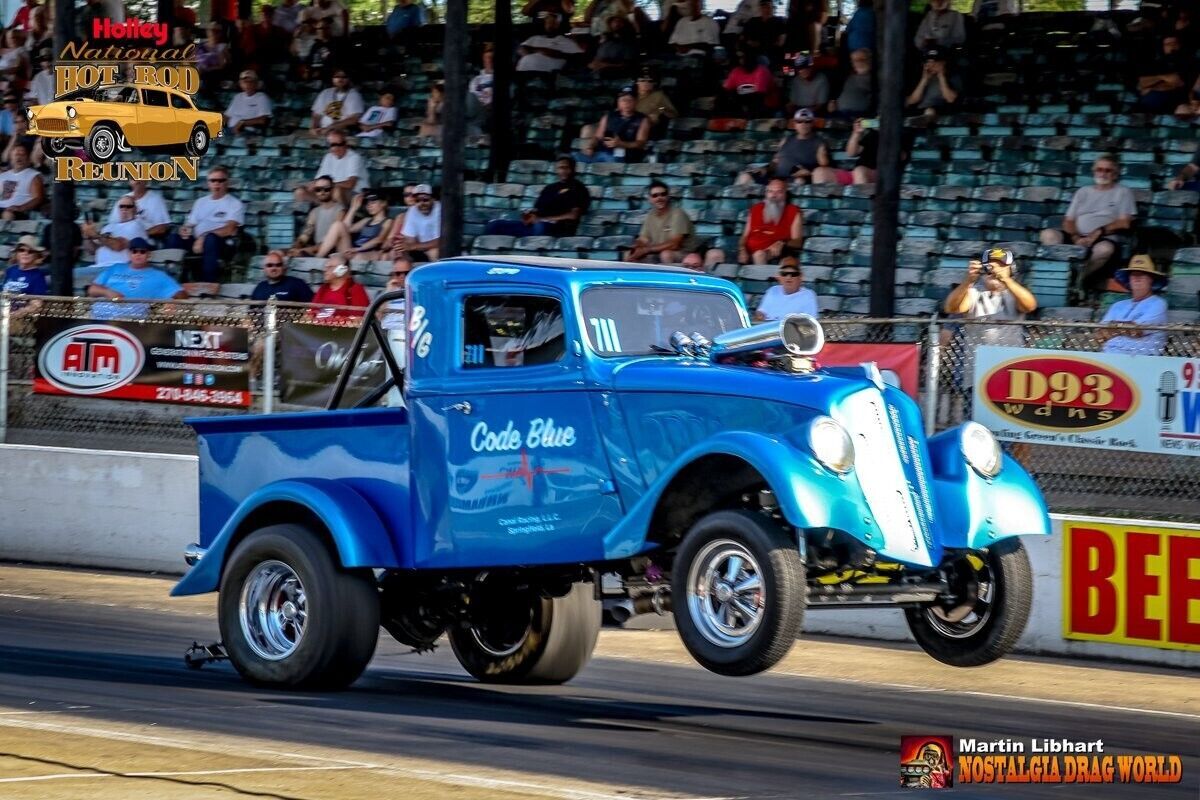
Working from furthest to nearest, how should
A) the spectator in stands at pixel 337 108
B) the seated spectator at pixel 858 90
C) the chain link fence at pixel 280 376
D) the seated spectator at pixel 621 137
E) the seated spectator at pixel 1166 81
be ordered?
the spectator in stands at pixel 337 108 → the seated spectator at pixel 621 137 → the seated spectator at pixel 858 90 → the seated spectator at pixel 1166 81 → the chain link fence at pixel 280 376

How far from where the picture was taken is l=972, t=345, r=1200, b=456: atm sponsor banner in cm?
1123

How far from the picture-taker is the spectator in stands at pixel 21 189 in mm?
22938

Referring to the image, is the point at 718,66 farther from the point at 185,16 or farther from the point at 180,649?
the point at 180,649

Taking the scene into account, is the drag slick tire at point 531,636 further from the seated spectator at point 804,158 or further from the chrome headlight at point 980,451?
the seated spectator at point 804,158

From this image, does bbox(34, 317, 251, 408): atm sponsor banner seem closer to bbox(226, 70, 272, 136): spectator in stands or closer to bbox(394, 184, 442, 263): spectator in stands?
bbox(394, 184, 442, 263): spectator in stands

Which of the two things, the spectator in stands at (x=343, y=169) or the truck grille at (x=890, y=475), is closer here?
the truck grille at (x=890, y=475)

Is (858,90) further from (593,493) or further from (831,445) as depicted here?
(831,445)

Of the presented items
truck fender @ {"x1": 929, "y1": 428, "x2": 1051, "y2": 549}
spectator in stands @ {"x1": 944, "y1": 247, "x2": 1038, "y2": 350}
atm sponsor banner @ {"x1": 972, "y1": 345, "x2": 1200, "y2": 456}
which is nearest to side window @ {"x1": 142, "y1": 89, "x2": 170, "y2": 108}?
spectator in stands @ {"x1": 944, "y1": 247, "x2": 1038, "y2": 350}

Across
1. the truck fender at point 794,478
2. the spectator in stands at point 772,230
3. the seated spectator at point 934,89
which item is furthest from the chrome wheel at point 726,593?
the seated spectator at point 934,89

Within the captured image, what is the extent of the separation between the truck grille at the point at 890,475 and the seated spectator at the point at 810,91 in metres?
11.5

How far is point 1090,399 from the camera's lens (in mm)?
11516

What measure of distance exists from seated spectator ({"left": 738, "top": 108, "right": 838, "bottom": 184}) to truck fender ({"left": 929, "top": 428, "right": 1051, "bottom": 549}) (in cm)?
940

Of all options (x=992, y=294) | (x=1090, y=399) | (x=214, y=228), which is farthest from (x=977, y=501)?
(x=214, y=228)

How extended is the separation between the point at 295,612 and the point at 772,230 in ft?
27.2
